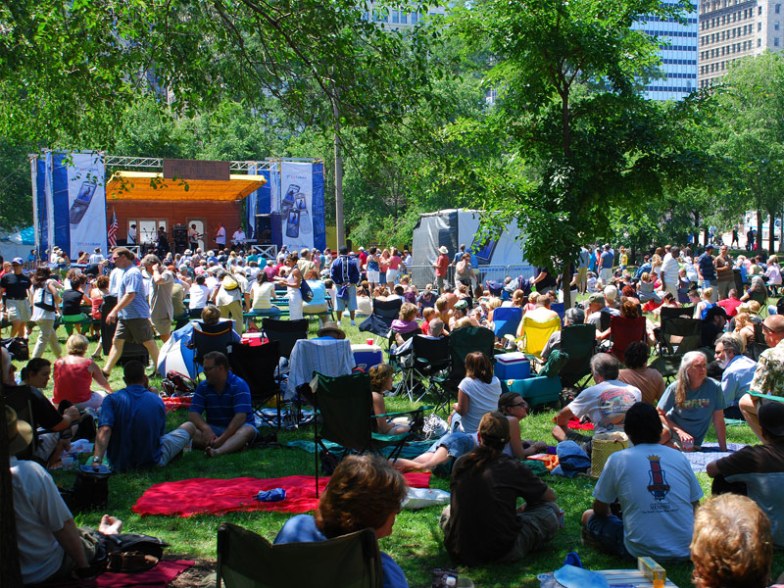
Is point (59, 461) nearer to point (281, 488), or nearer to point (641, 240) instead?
point (281, 488)

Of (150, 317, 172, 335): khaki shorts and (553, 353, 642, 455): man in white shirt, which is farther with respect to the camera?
(150, 317, 172, 335): khaki shorts

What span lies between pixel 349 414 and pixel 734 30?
18238 cm

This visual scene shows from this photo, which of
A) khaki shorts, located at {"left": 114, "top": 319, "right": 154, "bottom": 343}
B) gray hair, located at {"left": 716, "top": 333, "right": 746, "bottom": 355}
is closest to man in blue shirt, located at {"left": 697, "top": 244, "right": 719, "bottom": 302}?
gray hair, located at {"left": 716, "top": 333, "right": 746, "bottom": 355}

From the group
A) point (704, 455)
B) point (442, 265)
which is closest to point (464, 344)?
point (704, 455)

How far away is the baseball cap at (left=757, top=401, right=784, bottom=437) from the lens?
15.4 feet

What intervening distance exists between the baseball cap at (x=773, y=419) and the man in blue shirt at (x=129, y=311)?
7465 millimetres

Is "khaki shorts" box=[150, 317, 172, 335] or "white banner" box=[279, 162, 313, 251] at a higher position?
"white banner" box=[279, 162, 313, 251]

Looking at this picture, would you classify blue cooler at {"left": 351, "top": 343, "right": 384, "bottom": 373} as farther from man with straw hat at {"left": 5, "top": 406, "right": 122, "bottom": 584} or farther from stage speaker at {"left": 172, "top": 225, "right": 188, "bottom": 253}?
stage speaker at {"left": 172, "top": 225, "right": 188, "bottom": 253}

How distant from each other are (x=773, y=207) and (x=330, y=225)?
902 inches

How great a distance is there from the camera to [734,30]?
6619 inches

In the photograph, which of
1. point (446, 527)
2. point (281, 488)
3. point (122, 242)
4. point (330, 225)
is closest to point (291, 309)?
point (281, 488)

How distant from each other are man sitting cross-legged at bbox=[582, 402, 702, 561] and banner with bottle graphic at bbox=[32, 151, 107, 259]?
26.2 m

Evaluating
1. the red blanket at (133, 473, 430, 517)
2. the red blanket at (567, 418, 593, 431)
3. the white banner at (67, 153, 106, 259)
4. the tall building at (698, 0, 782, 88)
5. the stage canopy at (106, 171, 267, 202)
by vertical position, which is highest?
the tall building at (698, 0, 782, 88)

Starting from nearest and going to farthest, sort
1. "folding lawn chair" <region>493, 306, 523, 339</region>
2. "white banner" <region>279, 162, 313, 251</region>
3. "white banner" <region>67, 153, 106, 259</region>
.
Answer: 1. "folding lawn chair" <region>493, 306, 523, 339</region>
2. "white banner" <region>67, 153, 106, 259</region>
3. "white banner" <region>279, 162, 313, 251</region>
